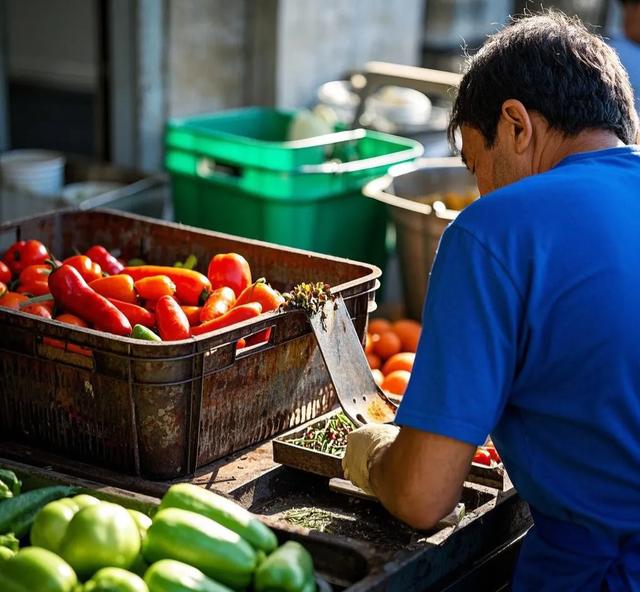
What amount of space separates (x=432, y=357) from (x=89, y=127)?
355 inches

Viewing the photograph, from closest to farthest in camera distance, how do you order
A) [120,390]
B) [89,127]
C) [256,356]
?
1. [120,390]
2. [256,356]
3. [89,127]

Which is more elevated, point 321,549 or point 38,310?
point 38,310

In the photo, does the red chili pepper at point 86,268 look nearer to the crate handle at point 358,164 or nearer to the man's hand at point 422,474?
the man's hand at point 422,474

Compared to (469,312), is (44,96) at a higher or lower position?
lower

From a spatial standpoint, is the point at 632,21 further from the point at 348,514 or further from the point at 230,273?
the point at 348,514

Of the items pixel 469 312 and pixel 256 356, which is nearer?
pixel 469 312

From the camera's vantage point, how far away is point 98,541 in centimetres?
172

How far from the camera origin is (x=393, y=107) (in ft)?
19.4

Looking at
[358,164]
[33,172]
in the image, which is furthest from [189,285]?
[33,172]

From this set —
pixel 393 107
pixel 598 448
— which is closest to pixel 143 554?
pixel 598 448

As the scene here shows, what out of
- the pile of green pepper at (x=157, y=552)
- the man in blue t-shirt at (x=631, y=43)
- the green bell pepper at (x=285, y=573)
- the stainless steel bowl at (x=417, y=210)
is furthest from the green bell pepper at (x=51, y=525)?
the man in blue t-shirt at (x=631, y=43)

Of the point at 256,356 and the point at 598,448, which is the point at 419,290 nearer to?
the point at 256,356

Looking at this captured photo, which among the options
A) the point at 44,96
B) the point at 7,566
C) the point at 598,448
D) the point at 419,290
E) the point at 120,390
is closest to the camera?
the point at 7,566

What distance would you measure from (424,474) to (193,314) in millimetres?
1018
